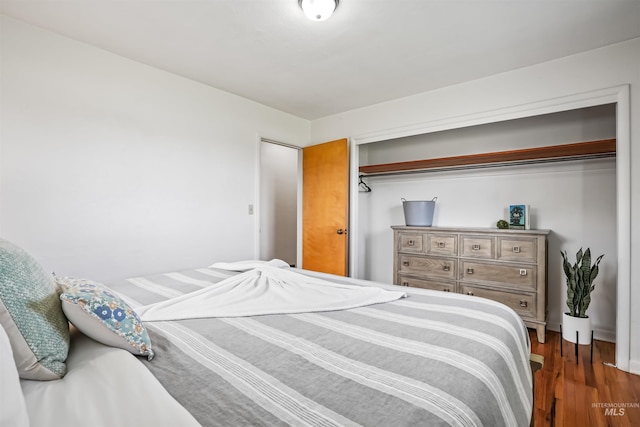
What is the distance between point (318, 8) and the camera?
6.16 ft

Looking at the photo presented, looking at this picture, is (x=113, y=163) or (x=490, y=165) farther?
(x=490, y=165)

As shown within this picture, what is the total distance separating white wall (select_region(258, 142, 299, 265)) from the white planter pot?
11.6 feet

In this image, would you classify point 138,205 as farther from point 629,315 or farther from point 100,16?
point 629,315

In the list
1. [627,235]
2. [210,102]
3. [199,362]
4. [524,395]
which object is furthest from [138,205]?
[627,235]

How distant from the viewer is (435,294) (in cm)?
183

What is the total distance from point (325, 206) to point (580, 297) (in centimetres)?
268

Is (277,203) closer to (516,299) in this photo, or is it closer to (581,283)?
(516,299)

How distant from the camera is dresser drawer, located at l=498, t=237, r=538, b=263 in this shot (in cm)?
286

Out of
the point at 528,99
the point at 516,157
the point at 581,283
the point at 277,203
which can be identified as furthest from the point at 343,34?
the point at 277,203

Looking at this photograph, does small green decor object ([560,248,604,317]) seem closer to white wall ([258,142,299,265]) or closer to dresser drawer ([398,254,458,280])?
dresser drawer ([398,254,458,280])

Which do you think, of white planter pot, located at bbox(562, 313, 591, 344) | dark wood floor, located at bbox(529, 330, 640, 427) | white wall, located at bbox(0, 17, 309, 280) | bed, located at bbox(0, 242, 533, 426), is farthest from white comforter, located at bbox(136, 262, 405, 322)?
white planter pot, located at bbox(562, 313, 591, 344)

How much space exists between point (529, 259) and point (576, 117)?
1510mm

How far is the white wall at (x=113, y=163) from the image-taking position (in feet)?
7.16

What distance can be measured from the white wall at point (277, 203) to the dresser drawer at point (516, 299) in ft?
9.35
